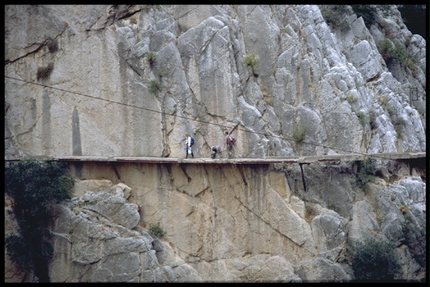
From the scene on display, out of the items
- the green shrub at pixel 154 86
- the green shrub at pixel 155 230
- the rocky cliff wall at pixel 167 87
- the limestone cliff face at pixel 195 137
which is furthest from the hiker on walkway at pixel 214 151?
the green shrub at pixel 155 230

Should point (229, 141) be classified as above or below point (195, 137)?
below

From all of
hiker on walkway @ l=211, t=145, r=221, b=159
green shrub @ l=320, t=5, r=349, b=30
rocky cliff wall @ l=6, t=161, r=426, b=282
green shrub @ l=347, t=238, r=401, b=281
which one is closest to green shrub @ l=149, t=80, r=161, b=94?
rocky cliff wall @ l=6, t=161, r=426, b=282

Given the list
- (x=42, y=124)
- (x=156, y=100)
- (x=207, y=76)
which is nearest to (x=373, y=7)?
(x=207, y=76)

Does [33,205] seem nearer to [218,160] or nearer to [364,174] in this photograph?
[218,160]

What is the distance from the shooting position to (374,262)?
2748 cm

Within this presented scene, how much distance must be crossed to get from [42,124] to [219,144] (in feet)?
25.7

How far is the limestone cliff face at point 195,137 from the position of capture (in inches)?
1083

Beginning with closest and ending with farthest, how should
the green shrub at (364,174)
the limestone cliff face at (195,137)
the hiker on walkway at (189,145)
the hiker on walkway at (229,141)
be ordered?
the limestone cliff face at (195,137)
the hiker on walkway at (189,145)
the hiker on walkway at (229,141)
the green shrub at (364,174)

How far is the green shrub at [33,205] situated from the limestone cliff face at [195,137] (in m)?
0.52

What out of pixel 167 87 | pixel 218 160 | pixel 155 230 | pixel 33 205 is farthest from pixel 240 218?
pixel 33 205

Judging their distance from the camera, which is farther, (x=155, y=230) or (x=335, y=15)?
(x=335, y=15)

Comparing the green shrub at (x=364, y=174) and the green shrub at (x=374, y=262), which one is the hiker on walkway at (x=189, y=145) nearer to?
the green shrub at (x=364, y=174)

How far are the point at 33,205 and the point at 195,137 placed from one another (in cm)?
749

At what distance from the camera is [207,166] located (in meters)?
28.5
